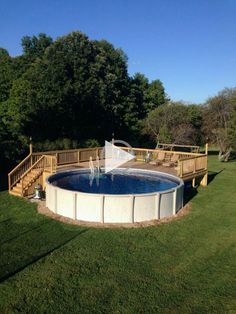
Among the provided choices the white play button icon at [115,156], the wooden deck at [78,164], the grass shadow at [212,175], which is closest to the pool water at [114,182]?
the wooden deck at [78,164]

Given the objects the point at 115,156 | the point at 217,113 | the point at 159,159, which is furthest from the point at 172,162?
the point at 217,113

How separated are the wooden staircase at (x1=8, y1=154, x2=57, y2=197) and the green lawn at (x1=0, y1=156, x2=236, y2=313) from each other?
114 inches

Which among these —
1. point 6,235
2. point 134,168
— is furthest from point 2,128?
point 6,235

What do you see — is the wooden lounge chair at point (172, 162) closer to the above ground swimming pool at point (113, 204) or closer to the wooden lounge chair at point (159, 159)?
the wooden lounge chair at point (159, 159)

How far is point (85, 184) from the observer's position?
53.1 ft

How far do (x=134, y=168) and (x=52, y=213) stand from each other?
7184mm

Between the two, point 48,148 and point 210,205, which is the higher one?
point 48,148

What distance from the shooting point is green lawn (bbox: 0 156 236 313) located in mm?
7098

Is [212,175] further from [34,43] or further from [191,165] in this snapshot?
[34,43]

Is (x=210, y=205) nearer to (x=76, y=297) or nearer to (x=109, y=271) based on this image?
(x=109, y=271)

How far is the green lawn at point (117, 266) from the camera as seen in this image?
7098 millimetres

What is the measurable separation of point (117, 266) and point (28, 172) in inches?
365

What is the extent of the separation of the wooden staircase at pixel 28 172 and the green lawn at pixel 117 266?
9.53 ft

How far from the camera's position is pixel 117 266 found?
28.8ft
